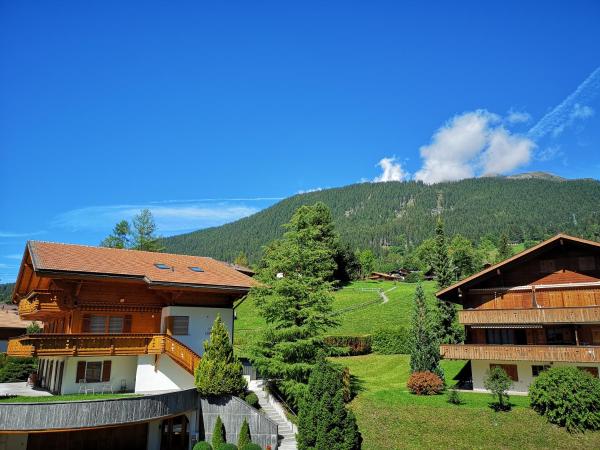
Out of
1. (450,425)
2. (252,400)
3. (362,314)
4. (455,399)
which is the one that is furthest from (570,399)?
(362,314)

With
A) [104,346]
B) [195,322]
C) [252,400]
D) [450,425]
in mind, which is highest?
[195,322]

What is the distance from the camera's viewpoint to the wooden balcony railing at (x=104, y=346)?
21.4 m

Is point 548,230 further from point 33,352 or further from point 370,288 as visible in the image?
point 33,352

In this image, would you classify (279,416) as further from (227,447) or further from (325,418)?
(325,418)

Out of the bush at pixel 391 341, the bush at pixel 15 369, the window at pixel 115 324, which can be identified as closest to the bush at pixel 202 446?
the window at pixel 115 324

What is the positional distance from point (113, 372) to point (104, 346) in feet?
7.88

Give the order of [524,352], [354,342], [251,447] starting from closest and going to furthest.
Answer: [251,447], [524,352], [354,342]

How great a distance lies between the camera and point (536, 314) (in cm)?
2795

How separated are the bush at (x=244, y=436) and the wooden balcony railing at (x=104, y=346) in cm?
404

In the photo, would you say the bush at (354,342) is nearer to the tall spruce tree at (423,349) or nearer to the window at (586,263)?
the tall spruce tree at (423,349)

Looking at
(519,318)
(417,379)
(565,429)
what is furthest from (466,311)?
(565,429)

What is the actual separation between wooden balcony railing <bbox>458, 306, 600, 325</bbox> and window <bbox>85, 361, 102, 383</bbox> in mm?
21888

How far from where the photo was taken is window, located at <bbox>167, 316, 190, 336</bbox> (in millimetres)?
25969

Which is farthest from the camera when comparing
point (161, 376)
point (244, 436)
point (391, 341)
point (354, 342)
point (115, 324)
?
point (354, 342)
